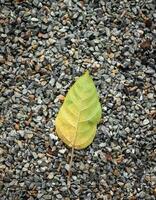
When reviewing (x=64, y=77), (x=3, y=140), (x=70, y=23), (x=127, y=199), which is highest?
(x=70, y=23)

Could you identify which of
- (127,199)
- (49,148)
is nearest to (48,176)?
(49,148)

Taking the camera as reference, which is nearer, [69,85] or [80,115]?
[80,115]

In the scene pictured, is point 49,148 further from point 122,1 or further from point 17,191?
point 122,1
